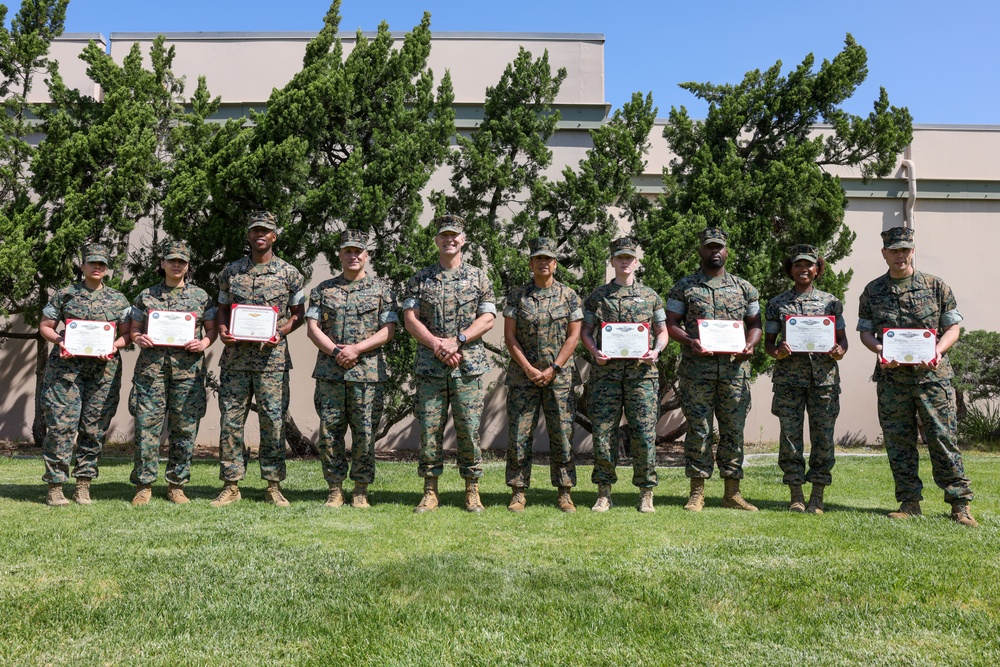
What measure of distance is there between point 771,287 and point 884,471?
106 inches

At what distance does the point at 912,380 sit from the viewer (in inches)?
215

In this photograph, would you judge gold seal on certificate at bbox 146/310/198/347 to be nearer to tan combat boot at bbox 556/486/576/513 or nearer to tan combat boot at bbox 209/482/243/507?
tan combat boot at bbox 209/482/243/507

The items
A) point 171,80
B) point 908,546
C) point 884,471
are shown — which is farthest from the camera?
point 171,80

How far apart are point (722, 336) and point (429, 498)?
8.65ft

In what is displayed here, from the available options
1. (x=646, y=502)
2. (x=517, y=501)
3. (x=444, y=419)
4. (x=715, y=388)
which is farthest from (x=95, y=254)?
(x=715, y=388)

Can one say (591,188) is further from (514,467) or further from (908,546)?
(908,546)

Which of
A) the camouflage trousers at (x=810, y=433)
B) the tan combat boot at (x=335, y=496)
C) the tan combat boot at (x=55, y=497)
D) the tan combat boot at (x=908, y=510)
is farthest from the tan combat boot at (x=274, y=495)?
the tan combat boot at (x=908, y=510)

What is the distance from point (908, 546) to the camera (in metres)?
4.38

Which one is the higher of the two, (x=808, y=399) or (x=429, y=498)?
(x=808, y=399)

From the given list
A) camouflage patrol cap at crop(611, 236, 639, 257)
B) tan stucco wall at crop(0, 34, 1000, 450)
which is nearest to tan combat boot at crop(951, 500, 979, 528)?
camouflage patrol cap at crop(611, 236, 639, 257)

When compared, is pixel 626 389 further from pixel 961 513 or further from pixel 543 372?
pixel 961 513

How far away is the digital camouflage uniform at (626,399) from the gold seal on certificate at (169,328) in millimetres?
3286

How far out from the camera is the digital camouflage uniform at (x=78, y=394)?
18.5 ft

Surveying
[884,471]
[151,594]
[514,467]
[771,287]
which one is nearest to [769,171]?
[771,287]
